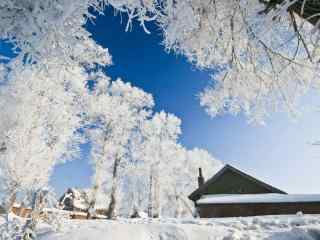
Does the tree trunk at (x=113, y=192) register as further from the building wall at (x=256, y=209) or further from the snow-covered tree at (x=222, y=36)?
the snow-covered tree at (x=222, y=36)

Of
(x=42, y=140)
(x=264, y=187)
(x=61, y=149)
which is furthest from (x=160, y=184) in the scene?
(x=42, y=140)

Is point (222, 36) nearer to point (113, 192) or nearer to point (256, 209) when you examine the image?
point (256, 209)

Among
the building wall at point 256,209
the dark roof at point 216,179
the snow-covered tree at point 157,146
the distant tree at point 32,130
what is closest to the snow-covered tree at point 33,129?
the distant tree at point 32,130

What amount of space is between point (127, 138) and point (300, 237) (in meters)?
22.3

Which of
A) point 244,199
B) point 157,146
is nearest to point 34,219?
point 244,199

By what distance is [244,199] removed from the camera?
16750 millimetres

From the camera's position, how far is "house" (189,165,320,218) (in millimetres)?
16234

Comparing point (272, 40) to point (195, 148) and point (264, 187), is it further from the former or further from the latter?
point (195, 148)

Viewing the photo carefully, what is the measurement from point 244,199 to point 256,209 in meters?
0.90

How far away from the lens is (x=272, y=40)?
13.2 feet

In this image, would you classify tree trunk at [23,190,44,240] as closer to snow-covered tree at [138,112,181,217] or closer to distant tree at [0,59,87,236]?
distant tree at [0,59,87,236]

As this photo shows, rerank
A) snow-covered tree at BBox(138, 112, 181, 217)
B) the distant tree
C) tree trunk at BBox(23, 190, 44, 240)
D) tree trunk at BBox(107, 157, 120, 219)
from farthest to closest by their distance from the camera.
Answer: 1. snow-covered tree at BBox(138, 112, 181, 217)
2. tree trunk at BBox(107, 157, 120, 219)
3. the distant tree
4. tree trunk at BBox(23, 190, 44, 240)

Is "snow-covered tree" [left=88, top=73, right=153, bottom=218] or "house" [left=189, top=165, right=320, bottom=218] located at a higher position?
"snow-covered tree" [left=88, top=73, right=153, bottom=218]

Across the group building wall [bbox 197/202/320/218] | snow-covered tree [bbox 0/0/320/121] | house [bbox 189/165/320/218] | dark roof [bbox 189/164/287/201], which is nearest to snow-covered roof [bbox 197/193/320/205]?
house [bbox 189/165/320/218]
